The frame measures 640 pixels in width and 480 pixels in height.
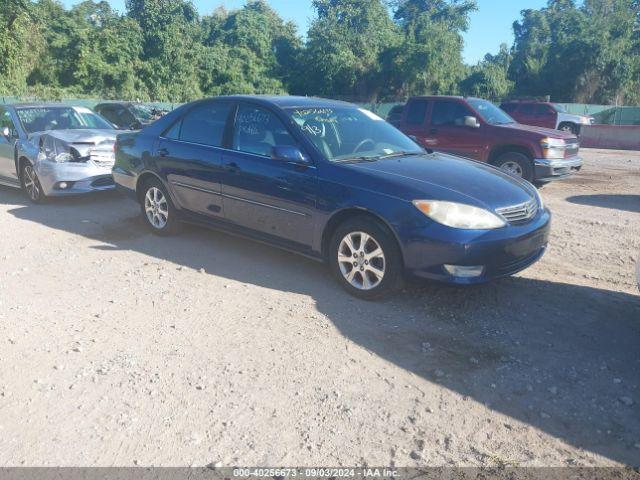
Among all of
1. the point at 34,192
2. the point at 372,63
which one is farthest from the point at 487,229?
the point at 372,63

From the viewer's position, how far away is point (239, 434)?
9.84 ft

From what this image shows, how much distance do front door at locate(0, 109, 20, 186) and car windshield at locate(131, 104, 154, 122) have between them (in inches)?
266

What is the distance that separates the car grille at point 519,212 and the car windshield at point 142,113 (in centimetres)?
1333

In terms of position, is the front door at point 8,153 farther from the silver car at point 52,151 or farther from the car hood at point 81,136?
the car hood at point 81,136

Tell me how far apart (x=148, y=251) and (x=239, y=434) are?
11.7ft

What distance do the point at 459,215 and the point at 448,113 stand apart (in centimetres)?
710

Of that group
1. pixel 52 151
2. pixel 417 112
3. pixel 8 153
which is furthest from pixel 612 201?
pixel 8 153

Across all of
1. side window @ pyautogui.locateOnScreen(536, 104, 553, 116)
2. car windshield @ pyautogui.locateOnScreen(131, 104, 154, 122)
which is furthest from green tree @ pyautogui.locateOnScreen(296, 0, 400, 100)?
car windshield @ pyautogui.locateOnScreen(131, 104, 154, 122)

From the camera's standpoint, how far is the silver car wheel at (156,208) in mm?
6512

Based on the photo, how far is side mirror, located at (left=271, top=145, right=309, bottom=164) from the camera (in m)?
4.94

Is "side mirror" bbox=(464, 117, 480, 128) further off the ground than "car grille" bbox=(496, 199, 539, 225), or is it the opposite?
"side mirror" bbox=(464, 117, 480, 128)

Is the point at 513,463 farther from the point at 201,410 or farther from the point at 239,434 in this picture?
the point at 201,410

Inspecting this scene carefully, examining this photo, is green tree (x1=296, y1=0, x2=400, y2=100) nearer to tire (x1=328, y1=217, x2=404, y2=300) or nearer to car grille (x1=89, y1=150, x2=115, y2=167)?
car grille (x1=89, y1=150, x2=115, y2=167)

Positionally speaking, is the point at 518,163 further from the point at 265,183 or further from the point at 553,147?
the point at 265,183
